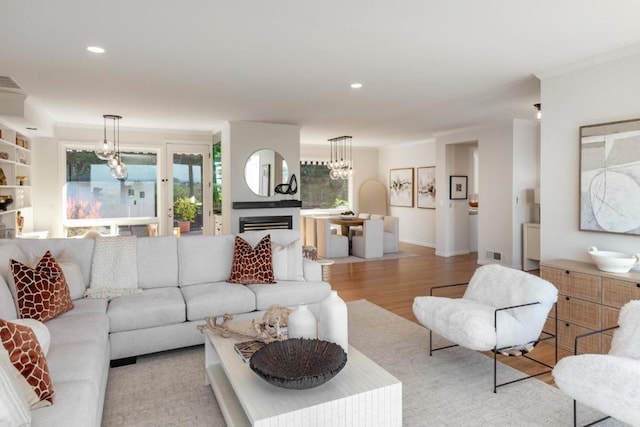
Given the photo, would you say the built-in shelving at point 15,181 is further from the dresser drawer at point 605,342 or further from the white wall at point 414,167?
the white wall at point 414,167

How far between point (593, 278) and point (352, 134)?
5.80m

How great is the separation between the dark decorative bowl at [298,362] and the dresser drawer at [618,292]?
2337 millimetres

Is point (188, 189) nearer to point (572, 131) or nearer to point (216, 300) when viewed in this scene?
point (216, 300)

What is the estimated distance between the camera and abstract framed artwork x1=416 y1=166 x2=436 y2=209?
9.17m

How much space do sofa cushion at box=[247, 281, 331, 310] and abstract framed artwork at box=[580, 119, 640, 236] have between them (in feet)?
8.30

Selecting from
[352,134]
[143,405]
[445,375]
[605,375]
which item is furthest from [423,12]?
[352,134]

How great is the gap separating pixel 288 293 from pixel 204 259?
894 mm

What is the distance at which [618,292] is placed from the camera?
304cm

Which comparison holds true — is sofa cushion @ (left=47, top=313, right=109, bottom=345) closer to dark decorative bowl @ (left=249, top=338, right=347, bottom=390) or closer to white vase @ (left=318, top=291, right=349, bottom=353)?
dark decorative bowl @ (left=249, top=338, right=347, bottom=390)

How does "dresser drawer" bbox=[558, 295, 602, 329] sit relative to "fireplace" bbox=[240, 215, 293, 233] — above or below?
below

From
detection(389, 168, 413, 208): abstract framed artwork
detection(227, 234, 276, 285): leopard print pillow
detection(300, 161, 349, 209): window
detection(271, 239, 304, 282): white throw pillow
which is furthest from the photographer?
detection(300, 161, 349, 209): window

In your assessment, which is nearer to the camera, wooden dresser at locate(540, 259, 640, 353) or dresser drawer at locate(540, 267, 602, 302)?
wooden dresser at locate(540, 259, 640, 353)

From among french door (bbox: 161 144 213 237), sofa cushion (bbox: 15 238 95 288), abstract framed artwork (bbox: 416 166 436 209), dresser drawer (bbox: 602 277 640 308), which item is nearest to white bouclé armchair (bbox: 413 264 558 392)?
dresser drawer (bbox: 602 277 640 308)

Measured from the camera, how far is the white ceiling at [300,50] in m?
2.62
